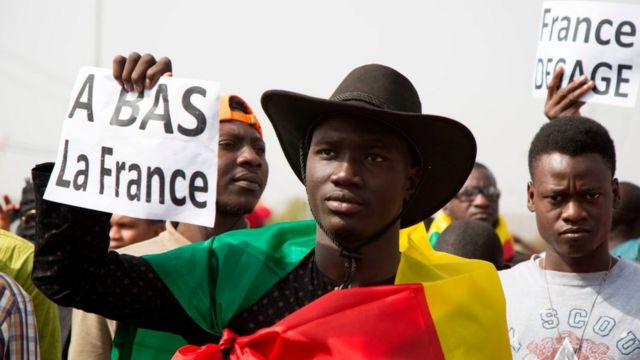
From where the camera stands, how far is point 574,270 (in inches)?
199

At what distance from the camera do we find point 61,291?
365 centimetres

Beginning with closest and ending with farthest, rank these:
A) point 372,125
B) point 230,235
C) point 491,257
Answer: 1. point 372,125
2. point 230,235
3. point 491,257

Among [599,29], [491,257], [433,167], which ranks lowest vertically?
[491,257]

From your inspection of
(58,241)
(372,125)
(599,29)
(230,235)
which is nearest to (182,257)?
(230,235)

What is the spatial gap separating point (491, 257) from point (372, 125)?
3.43 meters

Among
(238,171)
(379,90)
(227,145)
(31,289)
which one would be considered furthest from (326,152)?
(31,289)

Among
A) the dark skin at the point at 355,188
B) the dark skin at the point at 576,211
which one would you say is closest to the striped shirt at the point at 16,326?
the dark skin at the point at 355,188

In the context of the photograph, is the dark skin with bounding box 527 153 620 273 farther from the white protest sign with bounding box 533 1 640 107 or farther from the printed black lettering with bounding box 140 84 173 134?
the printed black lettering with bounding box 140 84 173 134

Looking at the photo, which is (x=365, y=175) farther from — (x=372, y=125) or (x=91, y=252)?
(x=91, y=252)

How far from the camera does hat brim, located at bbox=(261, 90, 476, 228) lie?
384 centimetres

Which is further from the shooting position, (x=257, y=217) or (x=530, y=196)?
(x=257, y=217)

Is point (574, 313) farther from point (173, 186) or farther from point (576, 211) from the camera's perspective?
point (173, 186)

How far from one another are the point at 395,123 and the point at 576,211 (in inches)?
55.7

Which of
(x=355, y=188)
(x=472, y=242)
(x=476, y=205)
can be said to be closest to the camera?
(x=355, y=188)
